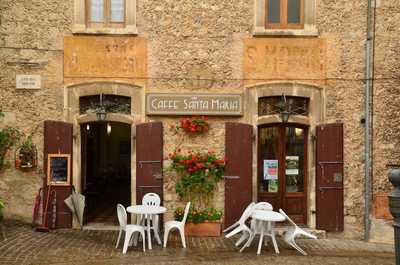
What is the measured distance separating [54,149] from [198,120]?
281 cm

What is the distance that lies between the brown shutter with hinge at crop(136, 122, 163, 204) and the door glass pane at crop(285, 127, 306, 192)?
254 cm

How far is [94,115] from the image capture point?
25.7ft

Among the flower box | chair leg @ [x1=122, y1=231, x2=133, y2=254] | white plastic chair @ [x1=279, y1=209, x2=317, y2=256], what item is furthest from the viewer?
the flower box

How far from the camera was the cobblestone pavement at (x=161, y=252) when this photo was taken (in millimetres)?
5949

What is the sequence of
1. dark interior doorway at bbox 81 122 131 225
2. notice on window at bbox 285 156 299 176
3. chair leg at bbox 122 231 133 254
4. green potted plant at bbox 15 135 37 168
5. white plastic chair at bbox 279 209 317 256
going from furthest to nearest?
dark interior doorway at bbox 81 122 131 225, notice on window at bbox 285 156 299 176, green potted plant at bbox 15 135 37 168, white plastic chair at bbox 279 209 317 256, chair leg at bbox 122 231 133 254

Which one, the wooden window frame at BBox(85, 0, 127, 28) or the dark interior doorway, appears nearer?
the wooden window frame at BBox(85, 0, 127, 28)

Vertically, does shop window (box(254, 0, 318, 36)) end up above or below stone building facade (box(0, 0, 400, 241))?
above

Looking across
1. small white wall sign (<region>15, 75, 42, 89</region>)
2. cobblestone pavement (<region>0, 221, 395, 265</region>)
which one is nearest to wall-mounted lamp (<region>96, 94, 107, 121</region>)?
small white wall sign (<region>15, 75, 42, 89</region>)

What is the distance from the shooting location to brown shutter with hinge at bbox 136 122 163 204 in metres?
7.71

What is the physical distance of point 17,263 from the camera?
5.65 metres

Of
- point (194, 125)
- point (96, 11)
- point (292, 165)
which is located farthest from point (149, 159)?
point (96, 11)

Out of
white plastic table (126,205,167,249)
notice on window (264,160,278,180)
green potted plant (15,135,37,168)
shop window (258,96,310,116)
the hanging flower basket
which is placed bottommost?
white plastic table (126,205,167,249)

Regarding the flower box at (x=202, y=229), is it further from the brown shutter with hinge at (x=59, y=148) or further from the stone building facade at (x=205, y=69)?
the brown shutter with hinge at (x=59, y=148)

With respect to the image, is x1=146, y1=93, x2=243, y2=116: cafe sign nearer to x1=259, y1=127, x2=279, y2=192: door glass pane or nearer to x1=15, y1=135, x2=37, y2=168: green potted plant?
x1=259, y1=127, x2=279, y2=192: door glass pane
